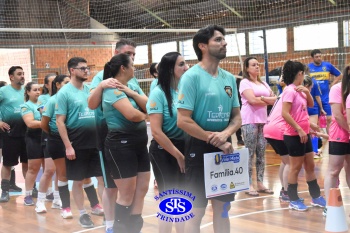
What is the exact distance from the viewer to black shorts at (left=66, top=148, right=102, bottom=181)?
17.7ft

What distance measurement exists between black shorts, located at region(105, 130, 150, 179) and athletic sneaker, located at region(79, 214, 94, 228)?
1500 millimetres

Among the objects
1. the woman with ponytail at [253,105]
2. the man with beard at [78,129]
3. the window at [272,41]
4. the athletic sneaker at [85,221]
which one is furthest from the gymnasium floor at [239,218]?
the window at [272,41]

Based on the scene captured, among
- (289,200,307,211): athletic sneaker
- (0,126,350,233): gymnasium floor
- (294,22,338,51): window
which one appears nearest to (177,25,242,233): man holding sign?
(0,126,350,233): gymnasium floor

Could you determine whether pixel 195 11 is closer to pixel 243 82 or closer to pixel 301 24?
pixel 301 24

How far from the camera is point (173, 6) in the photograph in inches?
766

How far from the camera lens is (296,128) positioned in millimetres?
5406

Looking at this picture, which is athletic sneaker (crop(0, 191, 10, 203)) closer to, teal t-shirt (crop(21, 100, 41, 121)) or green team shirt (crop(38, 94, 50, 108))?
teal t-shirt (crop(21, 100, 41, 121))

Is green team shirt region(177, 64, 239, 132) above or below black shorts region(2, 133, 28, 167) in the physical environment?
above

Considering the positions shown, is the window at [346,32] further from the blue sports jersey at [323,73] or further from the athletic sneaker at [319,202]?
Result: the athletic sneaker at [319,202]

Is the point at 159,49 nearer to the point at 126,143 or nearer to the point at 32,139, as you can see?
the point at 32,139

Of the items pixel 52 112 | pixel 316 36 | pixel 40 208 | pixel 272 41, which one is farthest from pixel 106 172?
pixel 272 41

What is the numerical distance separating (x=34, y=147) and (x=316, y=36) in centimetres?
1091

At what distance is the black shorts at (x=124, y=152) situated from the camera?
404 cm

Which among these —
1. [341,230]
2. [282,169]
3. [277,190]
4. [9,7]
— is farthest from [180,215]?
[9,7]
